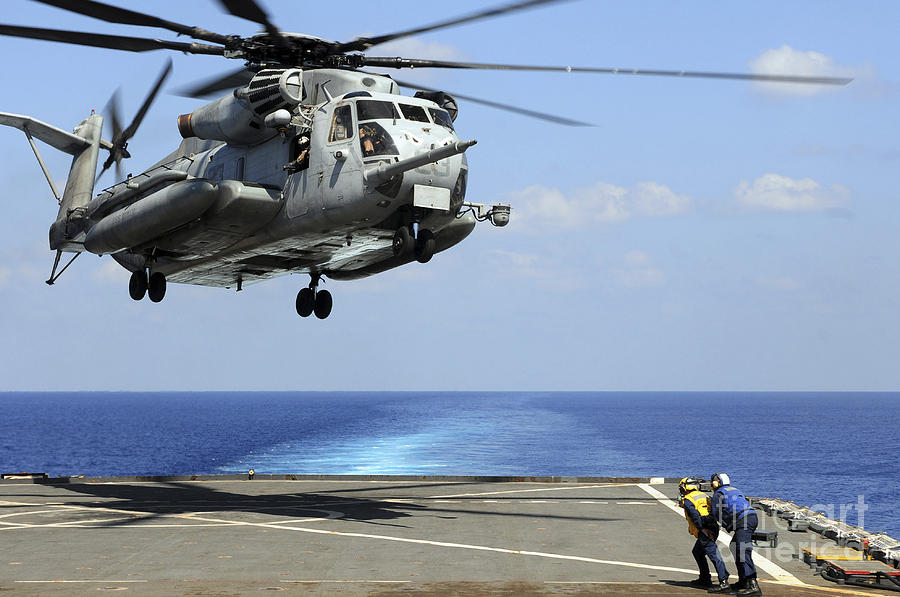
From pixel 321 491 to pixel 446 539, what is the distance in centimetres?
904

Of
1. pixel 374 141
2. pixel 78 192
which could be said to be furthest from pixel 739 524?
pixel 78 192

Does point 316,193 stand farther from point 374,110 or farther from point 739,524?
point 739,524

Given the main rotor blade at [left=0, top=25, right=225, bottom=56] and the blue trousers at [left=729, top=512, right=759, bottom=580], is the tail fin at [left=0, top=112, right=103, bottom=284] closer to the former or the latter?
the main rotor blade at [left=0, top=25, right=225, bottom=56]

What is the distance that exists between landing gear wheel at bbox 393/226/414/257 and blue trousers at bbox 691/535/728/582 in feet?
25.7

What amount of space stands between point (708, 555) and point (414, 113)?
32.4 feet

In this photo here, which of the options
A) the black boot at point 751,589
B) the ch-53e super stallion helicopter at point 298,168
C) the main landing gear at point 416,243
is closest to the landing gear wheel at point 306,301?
the ch-53e super stallion helicopter at point 298,168

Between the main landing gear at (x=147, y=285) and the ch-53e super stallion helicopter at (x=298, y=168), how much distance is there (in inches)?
34.3

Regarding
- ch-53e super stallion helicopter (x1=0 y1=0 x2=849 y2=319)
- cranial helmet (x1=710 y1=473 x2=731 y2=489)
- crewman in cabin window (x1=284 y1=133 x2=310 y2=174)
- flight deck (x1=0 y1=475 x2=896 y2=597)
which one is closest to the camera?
cranial helmet (x1=710 y1=473 x2=731 y2=489)

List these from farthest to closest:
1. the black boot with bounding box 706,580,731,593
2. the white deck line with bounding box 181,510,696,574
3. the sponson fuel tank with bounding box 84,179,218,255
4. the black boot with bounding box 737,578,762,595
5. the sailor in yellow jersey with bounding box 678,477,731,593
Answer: the sponson fuel tank with bounding box 84,179,218,255
the white deck line with bounding box 181,510,696,574
the sailor in yellow jersey with bounding box 678,477,731,593
the black boot with bounding box 706,580,731,593
the black boot with bounding box 737,578,762,595

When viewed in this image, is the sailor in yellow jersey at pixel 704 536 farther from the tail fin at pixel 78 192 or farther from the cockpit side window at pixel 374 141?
the tail fin at pixel 78 192

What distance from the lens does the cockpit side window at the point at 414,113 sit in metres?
18.6

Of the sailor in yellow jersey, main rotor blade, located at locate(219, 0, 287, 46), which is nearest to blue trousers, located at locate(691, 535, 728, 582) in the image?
the sailor in yellow jersey

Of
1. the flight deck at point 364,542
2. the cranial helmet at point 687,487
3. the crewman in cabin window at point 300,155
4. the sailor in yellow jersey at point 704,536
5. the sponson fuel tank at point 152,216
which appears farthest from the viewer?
the sponson fuel tank at point 152,216

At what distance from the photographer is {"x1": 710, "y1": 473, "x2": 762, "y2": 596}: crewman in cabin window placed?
13.0 m
